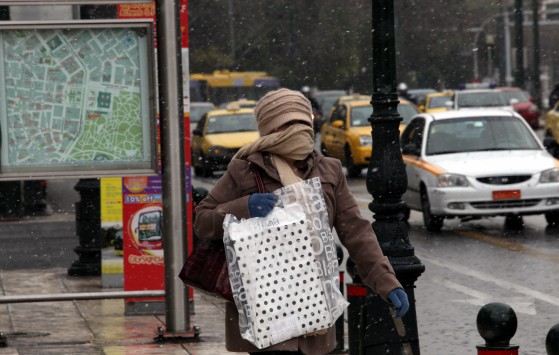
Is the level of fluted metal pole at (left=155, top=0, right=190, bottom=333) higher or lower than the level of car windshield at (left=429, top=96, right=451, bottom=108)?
lower

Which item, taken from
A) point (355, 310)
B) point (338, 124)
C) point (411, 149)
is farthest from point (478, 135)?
point (338, 124)

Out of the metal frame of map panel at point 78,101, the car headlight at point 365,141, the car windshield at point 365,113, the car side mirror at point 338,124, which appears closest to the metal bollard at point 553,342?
the metal frame of map panel at point 78,101

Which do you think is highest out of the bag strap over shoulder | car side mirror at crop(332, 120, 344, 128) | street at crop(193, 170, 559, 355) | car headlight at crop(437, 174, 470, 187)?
car side mirror at crop(332, 120, 344, 128)

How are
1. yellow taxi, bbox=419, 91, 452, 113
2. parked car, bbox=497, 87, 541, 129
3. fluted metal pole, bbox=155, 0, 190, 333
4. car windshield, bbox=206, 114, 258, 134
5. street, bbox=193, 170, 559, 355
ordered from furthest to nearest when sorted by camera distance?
parked car, bbox=497, 87, 541, 129, yellow taxi, bbox=419, 91, 452, 113, car windshield, bbox=206, 114, 258, 134, street, bbox=193, 170, 559, 355, fluted metal pole, bbox=155, 0, 190, 333

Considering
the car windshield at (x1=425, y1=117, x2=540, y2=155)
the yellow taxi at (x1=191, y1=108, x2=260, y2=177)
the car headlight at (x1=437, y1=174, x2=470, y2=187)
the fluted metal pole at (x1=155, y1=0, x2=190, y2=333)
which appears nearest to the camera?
the fluted metal pole at (x1=155, y1=0, x2=190, y2=333)

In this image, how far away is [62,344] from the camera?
8.86 m

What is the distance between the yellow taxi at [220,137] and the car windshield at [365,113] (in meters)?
2.19

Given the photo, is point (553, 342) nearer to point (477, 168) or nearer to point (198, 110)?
point (477, 168)

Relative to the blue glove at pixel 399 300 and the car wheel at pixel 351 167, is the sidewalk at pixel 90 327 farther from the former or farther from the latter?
the car wheel at pixel 351 167

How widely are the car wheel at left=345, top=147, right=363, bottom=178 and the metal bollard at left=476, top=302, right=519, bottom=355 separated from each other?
22362mm

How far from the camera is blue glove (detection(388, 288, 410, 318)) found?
5.07 m

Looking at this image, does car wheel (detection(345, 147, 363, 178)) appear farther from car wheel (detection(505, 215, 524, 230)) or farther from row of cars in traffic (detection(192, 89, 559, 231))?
car wheel (detection(505, 215, 524, 230))

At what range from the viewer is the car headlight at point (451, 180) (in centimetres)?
1638

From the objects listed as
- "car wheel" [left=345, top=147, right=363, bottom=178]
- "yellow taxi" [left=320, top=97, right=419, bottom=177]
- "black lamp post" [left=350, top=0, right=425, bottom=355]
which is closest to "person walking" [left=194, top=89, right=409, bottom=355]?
"black lamp post" [left=350, top=0, right=425, bottom=355]
